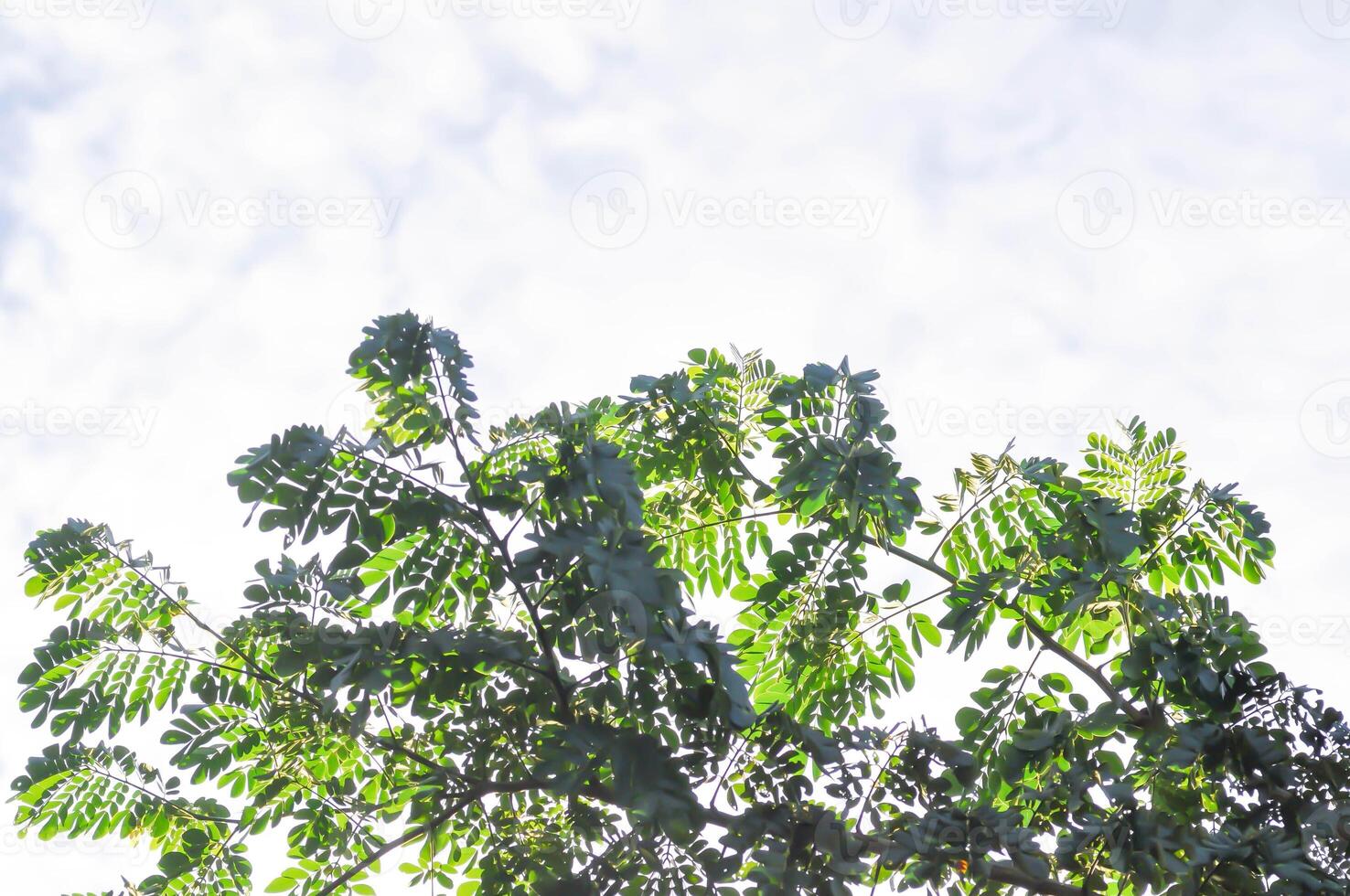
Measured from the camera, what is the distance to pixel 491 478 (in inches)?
125

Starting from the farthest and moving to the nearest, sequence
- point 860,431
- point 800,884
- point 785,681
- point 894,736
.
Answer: point 785,681 → point 860,431 → point 894,736 → point 800,884

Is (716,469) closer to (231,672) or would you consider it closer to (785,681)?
(785,681)

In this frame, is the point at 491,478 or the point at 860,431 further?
the point at 860,431

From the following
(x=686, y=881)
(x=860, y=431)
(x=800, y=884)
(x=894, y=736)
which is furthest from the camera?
(x=860, y=431)

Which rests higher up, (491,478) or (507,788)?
(491,478)

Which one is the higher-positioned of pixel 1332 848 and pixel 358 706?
pixel 1332 848

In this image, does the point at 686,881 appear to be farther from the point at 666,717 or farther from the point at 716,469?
the point at 716,469

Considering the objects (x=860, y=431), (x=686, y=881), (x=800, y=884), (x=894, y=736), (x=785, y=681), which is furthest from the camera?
(x=785, y=681)

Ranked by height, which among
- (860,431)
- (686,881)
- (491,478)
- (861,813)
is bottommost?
(686,881)

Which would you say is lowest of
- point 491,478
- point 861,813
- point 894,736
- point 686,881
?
point 686,881

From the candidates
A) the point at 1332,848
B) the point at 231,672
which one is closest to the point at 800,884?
the point at 1332,848

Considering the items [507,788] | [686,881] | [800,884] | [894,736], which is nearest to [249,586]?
[507,788]

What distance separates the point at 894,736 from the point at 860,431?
1.03m

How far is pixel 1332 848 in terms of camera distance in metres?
2.84
